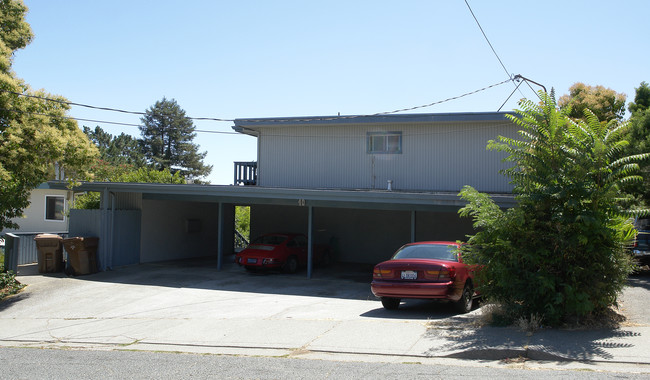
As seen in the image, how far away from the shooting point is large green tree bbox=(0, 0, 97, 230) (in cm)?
1416

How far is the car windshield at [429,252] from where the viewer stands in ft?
37.3

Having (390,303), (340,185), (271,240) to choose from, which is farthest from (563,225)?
(271,240)

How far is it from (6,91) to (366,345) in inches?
453

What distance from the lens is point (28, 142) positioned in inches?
574

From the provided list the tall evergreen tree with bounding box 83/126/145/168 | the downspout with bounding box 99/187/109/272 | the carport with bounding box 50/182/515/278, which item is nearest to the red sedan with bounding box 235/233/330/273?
the carport with bounding box 50/182/515/278

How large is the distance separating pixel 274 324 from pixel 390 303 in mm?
2494

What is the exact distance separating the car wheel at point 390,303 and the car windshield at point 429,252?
0.86m

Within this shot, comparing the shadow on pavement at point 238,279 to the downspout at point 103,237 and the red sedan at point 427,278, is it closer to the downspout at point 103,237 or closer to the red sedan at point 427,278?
the downspout at point 103,237

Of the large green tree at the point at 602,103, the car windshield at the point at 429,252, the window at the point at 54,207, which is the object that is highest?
the large green tree at the point at 602,103

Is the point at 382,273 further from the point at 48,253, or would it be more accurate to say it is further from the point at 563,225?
the point at 48,253

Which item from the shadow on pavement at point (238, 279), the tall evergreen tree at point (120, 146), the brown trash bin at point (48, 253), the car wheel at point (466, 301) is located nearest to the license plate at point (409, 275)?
the car wheel at point (466, 301)

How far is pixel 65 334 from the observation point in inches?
434

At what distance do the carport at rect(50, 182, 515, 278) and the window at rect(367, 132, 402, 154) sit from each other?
2.07 metres

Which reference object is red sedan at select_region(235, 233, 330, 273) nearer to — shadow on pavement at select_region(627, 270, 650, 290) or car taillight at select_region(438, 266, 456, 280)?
car taillight at select_region(438, 266, 456, 280)
